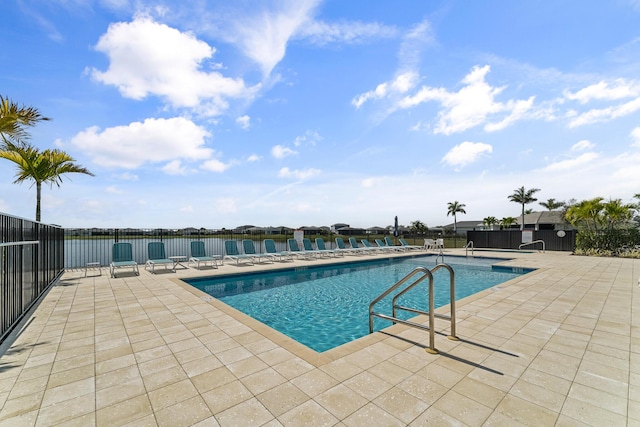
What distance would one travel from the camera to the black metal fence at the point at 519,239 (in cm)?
1819

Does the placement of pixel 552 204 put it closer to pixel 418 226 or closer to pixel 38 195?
pixel 418 226

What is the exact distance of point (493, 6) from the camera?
22.3 ft

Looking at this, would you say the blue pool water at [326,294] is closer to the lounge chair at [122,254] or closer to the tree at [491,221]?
the lounge chair at [122,254]

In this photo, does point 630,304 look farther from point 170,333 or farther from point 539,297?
point 170,333

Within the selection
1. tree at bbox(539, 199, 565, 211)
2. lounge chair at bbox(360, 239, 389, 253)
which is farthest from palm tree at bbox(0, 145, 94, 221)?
tree at bbox(539, 199, 565, 211)

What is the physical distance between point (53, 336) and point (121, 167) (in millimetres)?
10021

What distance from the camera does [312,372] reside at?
9.46ft

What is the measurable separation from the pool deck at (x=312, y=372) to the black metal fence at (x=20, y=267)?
14.6 inches

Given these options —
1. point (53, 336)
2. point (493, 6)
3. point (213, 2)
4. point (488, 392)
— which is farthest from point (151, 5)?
point (488, 392)

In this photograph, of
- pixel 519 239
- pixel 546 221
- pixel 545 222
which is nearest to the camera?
pixel 519 239

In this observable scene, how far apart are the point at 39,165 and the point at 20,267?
5472 millimetres

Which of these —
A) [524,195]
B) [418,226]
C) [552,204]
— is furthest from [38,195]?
[552,204]

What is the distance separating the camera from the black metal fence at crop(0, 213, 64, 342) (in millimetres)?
3768

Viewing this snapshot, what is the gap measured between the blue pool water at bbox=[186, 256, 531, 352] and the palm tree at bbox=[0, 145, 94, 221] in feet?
17.5
